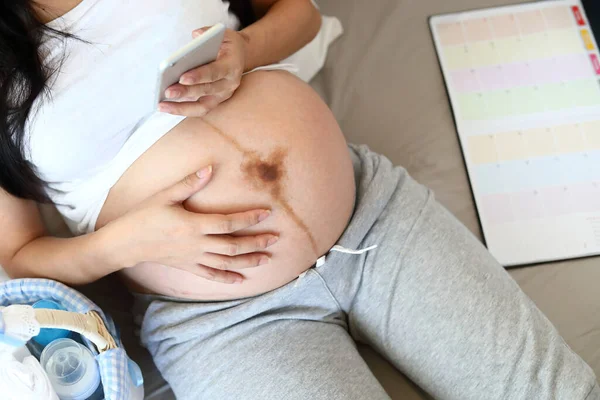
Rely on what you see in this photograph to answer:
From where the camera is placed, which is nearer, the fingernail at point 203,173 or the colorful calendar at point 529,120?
the fingernail at point 203,173

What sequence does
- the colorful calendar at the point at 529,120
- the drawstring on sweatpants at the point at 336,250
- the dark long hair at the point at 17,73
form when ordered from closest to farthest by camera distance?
the dark long hair at the point at 17,73 → the drawstring on sweatpants at the point at 336,250 → the colorful calendar at the point at 529,120

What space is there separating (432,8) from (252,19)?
527mm

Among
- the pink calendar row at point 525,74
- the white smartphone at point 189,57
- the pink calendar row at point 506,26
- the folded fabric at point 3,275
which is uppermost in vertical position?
the white smartphone at point 189,57

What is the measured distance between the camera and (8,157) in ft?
2.22

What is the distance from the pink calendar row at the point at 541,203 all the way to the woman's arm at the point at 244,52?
0.48 metres

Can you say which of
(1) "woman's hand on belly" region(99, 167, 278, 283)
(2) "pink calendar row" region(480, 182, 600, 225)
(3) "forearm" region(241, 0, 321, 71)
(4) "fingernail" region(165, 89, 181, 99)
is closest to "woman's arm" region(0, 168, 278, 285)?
(1) "woman's hand on belly" region(99, 167, 278, 283)

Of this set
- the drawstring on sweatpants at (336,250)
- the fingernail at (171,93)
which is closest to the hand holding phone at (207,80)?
the fingernail at (171,93)

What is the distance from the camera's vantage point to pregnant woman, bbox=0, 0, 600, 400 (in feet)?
2.20

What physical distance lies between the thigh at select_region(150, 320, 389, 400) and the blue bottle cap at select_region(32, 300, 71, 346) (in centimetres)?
16

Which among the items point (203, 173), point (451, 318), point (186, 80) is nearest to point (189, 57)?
point (186, 80)

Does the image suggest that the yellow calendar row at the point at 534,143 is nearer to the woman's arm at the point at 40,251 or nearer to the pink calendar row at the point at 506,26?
the pink calendar row at the point at 506,26

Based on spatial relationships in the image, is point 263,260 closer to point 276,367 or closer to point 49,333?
point 276,367

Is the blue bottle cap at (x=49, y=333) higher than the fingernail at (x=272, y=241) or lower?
higher

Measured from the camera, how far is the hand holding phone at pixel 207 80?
583mm
